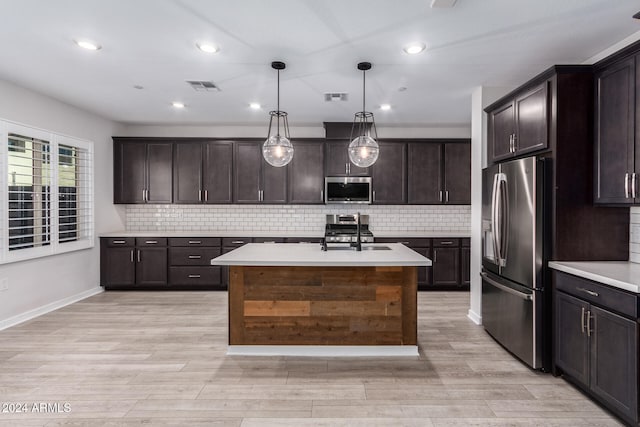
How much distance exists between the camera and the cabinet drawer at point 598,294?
2.04 m

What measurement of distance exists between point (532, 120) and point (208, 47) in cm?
Result: 288

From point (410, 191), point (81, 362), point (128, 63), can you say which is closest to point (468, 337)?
point (410, 191)

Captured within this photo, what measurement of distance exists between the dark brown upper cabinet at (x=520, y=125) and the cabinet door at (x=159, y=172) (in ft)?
15.6

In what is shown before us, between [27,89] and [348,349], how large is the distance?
466 cm

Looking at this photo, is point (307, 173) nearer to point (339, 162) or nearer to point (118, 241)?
point (339, 162)

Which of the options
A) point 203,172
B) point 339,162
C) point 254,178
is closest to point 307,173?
point 339,162

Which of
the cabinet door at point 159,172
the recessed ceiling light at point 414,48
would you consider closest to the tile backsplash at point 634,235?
the recessed ceiling light at point 414,48

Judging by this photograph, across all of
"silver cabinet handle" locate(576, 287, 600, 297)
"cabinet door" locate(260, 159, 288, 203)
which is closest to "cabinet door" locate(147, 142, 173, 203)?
"cabinet door" locate(260, 159, 288, 203)

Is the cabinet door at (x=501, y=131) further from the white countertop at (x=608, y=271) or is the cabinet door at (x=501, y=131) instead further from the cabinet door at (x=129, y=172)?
the cabinet door at (x=129, y=172)

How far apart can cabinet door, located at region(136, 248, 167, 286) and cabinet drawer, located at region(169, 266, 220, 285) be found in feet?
0.46

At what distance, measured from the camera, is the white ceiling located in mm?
2430

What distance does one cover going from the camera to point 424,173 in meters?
5.71

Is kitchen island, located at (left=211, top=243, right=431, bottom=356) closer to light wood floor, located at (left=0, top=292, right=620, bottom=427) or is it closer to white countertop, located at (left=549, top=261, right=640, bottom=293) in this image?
light wood floor, located at (left=0, top=292, right=620, bottom=427)

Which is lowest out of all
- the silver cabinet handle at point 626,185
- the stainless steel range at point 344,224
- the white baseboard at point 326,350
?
the white baseboard at point 326,350
